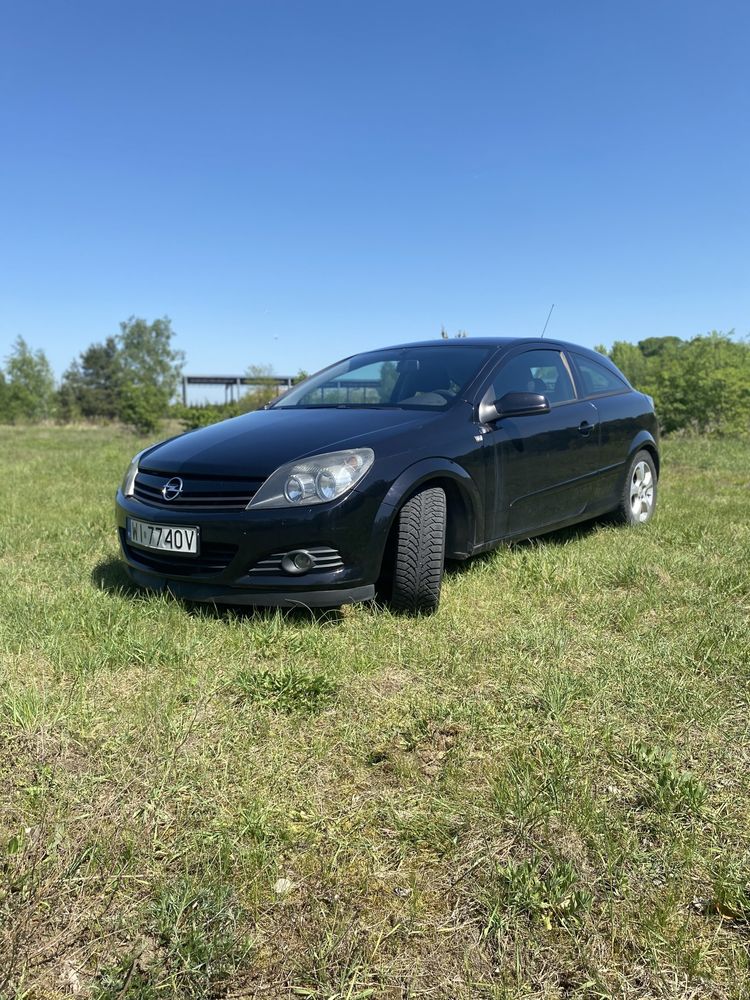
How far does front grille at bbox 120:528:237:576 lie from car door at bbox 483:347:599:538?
4.83ft

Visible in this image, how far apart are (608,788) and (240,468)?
6.51ft

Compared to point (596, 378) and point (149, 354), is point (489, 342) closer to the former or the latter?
point (596, 378)

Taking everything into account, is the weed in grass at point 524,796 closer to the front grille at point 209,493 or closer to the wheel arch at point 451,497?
the wheel arch at point 451,497

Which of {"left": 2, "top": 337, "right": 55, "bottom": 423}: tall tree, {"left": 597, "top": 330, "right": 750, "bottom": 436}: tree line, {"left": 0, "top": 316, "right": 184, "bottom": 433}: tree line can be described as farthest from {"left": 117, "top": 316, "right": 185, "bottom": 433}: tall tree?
{"left": 597, "top": 330, "right": 750, "bottom": 436}: tree line

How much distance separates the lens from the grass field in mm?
1497

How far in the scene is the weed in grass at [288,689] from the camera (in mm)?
2500

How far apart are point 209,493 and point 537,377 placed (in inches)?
89.3

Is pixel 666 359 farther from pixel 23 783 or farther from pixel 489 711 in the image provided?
pixel 23 783

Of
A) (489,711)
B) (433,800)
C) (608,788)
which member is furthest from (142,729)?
(608,788)

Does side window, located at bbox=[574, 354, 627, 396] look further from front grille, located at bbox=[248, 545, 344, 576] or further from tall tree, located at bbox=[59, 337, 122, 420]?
tall tree, located at bbox=[59, 337, 122, 420]

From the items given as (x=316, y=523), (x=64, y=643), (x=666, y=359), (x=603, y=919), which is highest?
(x=666, y=359)

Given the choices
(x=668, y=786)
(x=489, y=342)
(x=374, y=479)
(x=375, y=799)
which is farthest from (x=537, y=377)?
(x=375, y=799)

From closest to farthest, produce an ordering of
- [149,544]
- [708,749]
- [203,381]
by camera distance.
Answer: [708,749] < [149,544] < [203,381]

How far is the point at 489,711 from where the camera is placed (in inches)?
96.8
